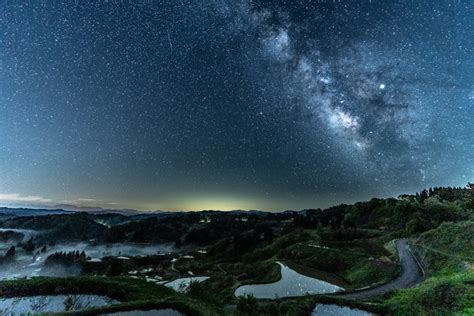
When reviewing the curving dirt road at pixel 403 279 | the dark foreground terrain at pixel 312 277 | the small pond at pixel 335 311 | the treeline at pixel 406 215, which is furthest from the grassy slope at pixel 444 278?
the treeline at pixel 406 215

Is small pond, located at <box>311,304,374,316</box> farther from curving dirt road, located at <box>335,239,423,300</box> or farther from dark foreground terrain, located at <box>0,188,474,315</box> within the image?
curving dirt road, located at <box>335,239,423,300</box>

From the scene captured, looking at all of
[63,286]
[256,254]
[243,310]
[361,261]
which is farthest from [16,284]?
[256,254]

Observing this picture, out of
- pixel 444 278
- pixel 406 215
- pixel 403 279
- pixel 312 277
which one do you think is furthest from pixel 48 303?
pixel 406 215

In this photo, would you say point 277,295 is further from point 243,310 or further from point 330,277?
point 330,277

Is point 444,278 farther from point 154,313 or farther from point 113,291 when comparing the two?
point 113,291

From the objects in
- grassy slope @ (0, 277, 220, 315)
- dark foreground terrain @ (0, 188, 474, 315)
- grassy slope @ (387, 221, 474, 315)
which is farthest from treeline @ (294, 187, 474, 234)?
grassy slope @ (0, 277, 220, 315)
